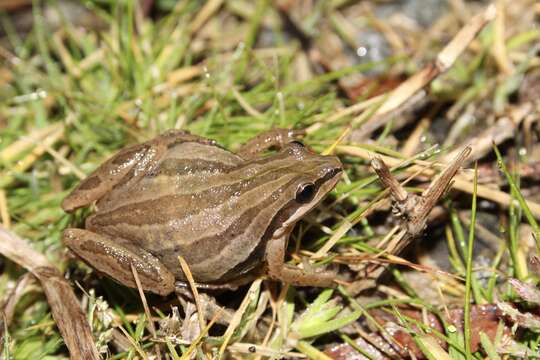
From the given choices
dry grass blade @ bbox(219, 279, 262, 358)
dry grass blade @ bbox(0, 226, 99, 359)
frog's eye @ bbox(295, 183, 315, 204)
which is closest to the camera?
frog's eye @ bbox(295, 183, 315, 204)

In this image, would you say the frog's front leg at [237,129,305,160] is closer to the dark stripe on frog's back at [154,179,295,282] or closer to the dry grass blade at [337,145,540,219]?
the dry grass blade at [337,145,540,219]

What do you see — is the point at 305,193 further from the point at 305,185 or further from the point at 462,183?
the point at 462,183

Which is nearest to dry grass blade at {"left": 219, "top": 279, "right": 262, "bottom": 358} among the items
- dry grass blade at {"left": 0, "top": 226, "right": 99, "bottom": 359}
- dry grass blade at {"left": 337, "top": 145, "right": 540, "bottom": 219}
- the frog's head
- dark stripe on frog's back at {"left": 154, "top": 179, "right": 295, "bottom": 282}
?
dark stripe on frog's back at {"left": 154, "top": 179, "right": 295, "bottom": 282}

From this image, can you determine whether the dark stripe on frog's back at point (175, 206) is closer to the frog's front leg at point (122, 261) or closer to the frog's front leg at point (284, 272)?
the frog's front leg at point (122, 261)

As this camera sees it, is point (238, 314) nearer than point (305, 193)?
No

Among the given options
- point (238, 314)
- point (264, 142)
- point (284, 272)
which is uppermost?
point (264, 142)

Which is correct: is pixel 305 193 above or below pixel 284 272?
above

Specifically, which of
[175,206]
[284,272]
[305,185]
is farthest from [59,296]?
[305,185]
